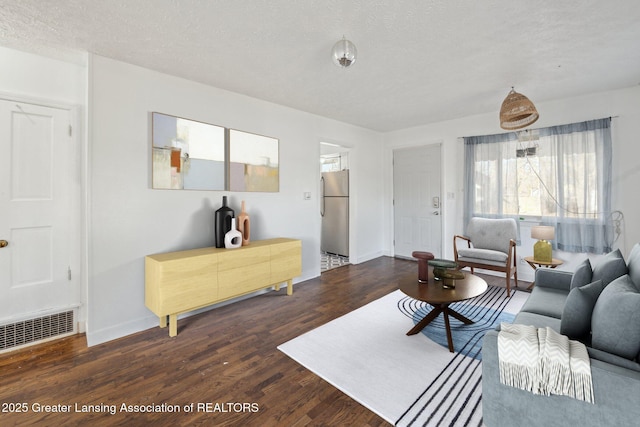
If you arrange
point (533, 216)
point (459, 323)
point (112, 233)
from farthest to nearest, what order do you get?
point (533, 216)
point (459, 323)
point (112, 233)

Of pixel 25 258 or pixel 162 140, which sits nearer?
pixel 25 258

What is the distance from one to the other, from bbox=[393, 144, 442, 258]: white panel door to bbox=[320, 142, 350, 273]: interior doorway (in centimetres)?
103

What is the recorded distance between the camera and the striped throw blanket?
1.11m

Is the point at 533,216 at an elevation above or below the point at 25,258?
above

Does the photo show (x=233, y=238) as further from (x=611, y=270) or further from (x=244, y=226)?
(x=611, y=270)

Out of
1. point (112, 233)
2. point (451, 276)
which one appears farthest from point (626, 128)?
point (112, 233)

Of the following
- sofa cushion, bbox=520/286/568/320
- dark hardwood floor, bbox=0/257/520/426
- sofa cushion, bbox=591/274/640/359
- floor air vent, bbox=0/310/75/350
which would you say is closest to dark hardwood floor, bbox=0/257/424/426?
dark hardwood floor, bbox=0/257/520/426

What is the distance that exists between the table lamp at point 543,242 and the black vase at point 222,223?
12.6 feet

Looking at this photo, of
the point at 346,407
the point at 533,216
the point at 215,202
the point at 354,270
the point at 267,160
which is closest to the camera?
the point at 346,407

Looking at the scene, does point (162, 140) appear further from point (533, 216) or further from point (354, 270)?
point (533, 216)

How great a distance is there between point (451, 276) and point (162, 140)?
302cm

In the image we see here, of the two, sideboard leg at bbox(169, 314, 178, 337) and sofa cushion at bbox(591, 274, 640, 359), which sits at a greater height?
sofa cushion at bbox(591, 274, 640, 359)

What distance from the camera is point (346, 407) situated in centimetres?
162

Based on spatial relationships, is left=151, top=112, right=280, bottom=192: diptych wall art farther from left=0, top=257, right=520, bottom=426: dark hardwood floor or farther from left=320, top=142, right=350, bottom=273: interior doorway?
left=320, top=142, right=350, bottom=273: interior doorway
